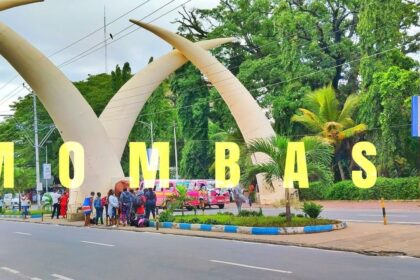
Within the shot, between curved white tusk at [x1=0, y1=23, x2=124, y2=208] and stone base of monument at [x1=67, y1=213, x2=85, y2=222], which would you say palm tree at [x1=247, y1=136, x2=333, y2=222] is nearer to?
stone base of monument at [x1=67, y1=213, x2=85, y2=222]

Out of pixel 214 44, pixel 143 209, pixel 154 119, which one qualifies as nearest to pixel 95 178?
pixel 143 209

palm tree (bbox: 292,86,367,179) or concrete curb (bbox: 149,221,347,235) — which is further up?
palm tree (bbox: 292,86,367,179)

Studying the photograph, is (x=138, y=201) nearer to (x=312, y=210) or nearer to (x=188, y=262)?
(x=312, y=210)

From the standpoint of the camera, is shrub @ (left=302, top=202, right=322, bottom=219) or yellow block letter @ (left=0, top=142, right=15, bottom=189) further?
yellow block letter @ (left=0, top=142, right=15, bottom=189)

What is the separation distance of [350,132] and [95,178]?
58.1 ft

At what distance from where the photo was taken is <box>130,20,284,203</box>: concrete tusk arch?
3566 centimetres

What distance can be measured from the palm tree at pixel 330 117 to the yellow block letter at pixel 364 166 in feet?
3.57

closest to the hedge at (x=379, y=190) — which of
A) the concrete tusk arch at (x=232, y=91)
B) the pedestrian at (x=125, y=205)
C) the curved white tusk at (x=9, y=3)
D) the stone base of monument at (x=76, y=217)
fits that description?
the concrete tusk arch at (x=232, y=91)

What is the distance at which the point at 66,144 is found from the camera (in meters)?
32.6

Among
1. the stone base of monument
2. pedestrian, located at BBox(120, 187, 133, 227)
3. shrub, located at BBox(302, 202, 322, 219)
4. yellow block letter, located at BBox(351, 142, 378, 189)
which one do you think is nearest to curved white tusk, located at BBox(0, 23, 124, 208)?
the stone base of monument

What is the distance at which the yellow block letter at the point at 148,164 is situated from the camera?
35.7 m

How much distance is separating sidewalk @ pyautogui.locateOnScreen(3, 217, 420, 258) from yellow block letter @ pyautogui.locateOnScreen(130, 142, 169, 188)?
16603mm

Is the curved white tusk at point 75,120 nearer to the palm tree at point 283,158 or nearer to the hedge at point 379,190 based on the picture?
the hedge at point 379,190

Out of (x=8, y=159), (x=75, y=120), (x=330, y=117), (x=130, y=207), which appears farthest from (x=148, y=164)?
(x=130, y=207)
